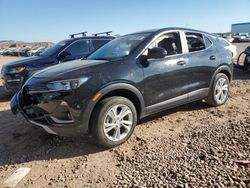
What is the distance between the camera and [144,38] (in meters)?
4.80

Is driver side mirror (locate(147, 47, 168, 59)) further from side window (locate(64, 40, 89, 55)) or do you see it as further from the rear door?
side window (locate(64, 40, 89, 55))

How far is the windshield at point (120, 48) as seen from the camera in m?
4.68

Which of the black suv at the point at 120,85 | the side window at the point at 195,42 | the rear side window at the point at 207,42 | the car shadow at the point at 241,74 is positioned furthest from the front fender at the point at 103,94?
the car shadow at the point at 241,74

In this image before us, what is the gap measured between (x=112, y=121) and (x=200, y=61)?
2.30m

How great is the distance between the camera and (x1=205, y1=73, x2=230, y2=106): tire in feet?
19.0

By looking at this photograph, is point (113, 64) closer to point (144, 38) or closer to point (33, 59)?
point (144, 38)

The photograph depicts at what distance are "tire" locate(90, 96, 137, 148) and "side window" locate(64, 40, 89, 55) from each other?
4.66 meters

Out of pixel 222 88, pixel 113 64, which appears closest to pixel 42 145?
pixel 113 64

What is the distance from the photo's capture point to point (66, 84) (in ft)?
12.5

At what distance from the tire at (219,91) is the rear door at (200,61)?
23cm

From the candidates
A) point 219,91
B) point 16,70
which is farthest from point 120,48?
point 16,70

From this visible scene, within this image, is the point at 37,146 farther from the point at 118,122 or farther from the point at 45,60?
the point at 45,60

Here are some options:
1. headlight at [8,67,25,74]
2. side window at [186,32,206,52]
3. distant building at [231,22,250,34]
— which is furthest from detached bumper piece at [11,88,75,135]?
distant building at [231,22,250,34]

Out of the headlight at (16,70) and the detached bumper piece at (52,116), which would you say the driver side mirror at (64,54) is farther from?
the detached bumper piece at (52,116)
